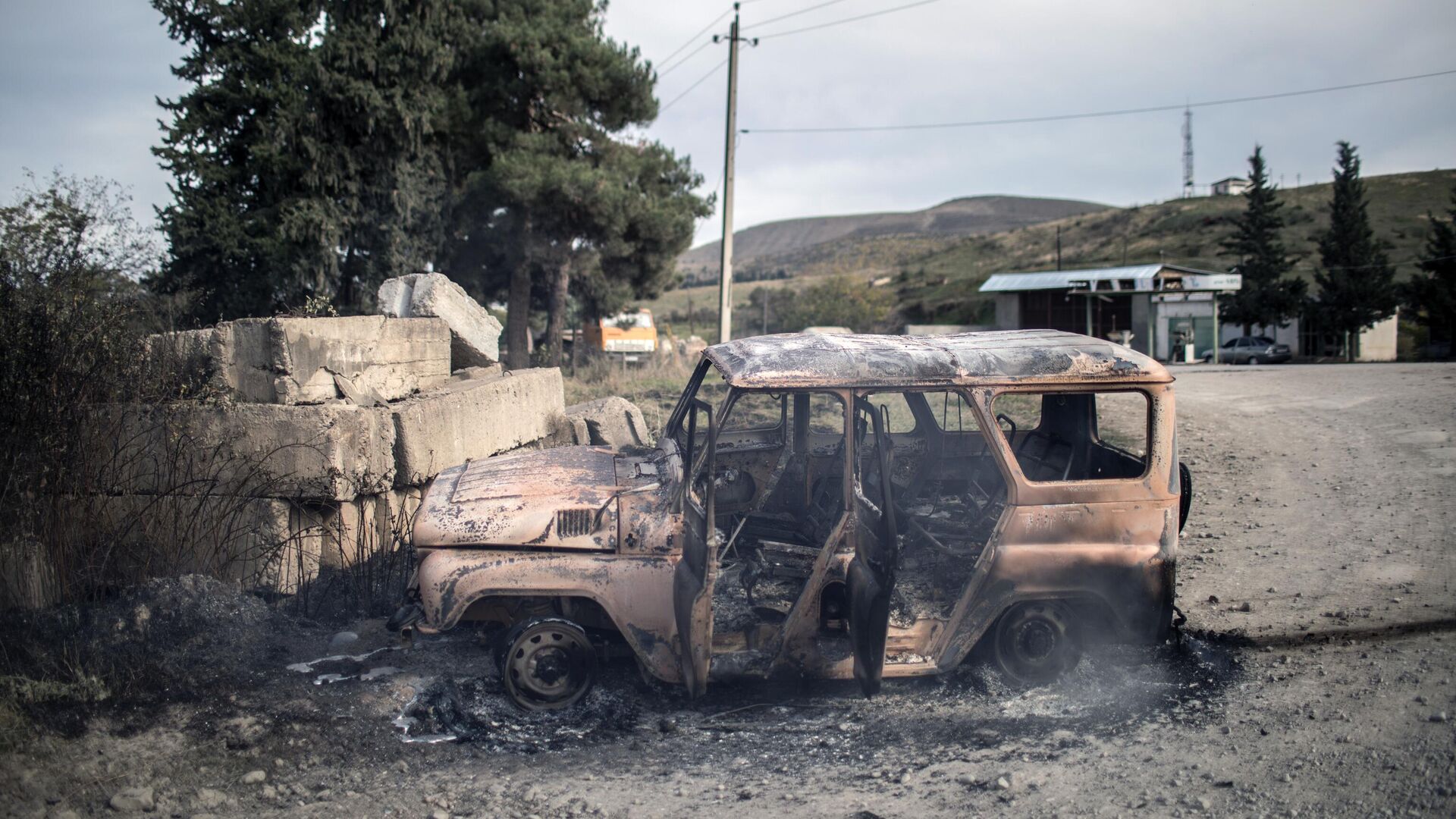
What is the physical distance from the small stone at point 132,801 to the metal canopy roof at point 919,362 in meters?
2.77

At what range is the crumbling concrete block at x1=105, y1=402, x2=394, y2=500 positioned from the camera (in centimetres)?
583

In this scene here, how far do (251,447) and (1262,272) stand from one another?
146 ft

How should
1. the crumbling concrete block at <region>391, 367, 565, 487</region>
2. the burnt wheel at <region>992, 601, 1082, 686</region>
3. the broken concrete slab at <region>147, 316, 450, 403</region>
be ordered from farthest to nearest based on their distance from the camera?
the crumbling concrete block at <region>391, 367, 565, 487</region> → the broken concrete slab at <region>147, 316, 450, 403</region> → the burnt wheel at <region>992, 601, 1082, 686</region>

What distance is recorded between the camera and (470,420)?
741cm

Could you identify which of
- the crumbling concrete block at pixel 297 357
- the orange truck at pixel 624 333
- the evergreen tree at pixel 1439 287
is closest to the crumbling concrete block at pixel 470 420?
the crumbling concrete block at pixel 297 357

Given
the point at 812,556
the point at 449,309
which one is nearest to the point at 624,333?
the point at 449,309

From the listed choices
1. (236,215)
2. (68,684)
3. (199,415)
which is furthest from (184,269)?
(68,684)

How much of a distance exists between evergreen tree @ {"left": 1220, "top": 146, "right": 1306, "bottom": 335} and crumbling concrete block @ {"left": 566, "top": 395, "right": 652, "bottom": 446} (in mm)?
39432

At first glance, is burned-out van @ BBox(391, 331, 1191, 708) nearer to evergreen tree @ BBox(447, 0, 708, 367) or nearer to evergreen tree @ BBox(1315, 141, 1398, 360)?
evergreen tree @ BBox(447, 0, 708, 367)

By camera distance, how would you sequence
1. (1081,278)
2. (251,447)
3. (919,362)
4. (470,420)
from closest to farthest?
1. (919,362)
2. (251,447)
3. (470,420)
4. (1081,278)

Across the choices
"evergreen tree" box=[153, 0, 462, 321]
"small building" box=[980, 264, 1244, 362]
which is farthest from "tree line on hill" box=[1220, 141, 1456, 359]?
"evergreen tree" box=[153, 0, 462, 321]

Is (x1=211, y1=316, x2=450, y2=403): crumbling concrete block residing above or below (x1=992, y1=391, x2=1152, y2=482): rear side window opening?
above

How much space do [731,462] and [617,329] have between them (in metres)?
29.9

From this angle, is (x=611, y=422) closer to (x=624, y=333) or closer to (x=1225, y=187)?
(x=624, y=333)
